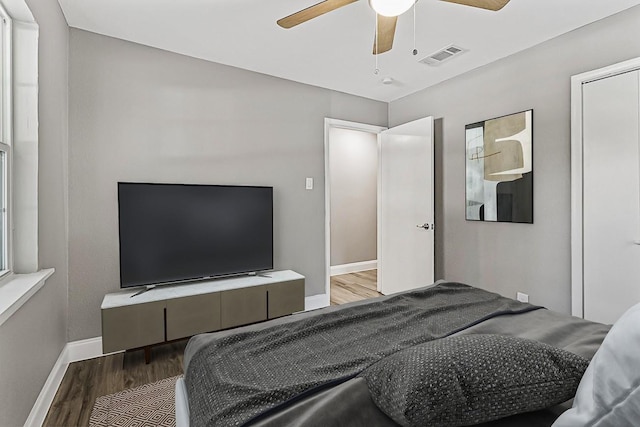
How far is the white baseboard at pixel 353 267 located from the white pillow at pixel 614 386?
495 cm

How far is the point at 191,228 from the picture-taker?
2.91 m

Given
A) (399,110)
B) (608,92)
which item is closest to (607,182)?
(608,92)

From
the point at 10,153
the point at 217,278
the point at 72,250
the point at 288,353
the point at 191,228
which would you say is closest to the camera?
the point at 288,353

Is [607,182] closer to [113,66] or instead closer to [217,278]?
[217,278]

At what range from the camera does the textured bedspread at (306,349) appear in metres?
1.00

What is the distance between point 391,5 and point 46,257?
2.49m

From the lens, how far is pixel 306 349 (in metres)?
1.31

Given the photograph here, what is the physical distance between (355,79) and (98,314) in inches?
130

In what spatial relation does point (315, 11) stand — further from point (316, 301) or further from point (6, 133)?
point (316, 301)

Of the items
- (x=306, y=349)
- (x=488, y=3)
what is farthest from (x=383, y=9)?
(x=306, y=349)

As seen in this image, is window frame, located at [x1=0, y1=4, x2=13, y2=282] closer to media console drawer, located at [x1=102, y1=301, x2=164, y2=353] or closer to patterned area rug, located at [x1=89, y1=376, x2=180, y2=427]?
media console drawer, located at [x1=102, y1=301, x2=164, y2=353]

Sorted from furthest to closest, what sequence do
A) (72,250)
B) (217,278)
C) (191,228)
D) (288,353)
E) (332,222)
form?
(332,222)
(217,278)
(191,228)
(72,250)
(288,353)

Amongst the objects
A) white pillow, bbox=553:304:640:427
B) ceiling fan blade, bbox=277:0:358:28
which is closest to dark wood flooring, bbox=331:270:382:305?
ceiling fan blade, bbox=277:0:358:28

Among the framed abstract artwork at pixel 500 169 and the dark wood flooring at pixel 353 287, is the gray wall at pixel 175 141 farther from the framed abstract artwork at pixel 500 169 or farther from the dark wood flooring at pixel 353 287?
the framed abstract artwork at pixel 500 169
